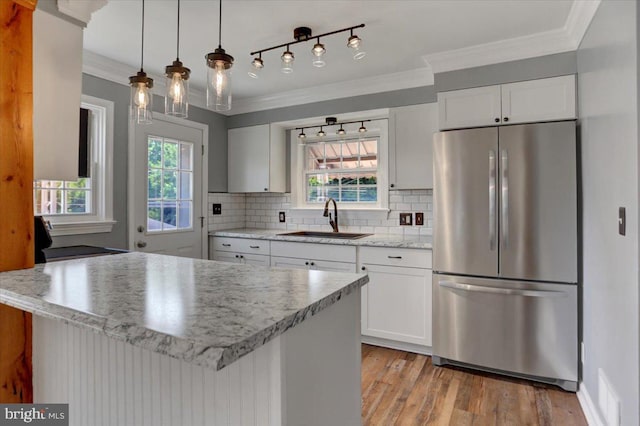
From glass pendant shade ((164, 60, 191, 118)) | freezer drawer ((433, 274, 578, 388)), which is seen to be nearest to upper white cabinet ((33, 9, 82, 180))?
glass pendant shade ((164, 60, 191, 118))

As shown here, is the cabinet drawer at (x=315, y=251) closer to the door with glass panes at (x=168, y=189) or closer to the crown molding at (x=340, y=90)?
the door with glass panes at (x=168, y=189)

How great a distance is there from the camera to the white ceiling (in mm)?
2102

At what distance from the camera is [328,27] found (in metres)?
2.33

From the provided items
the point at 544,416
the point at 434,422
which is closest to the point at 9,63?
the point at 434,422

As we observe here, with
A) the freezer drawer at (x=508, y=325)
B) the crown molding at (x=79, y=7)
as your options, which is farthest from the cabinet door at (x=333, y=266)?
the crown molding at (x=79, y=7)

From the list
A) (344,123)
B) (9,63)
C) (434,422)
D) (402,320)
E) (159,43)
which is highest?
(159,43)

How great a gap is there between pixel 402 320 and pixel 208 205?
92.6 inches

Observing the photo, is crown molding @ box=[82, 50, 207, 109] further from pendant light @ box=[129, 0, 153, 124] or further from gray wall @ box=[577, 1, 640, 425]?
gray wall @ box=[577, 1, 640, 425]

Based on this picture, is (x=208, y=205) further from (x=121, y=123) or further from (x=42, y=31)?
(x=42, y=31)

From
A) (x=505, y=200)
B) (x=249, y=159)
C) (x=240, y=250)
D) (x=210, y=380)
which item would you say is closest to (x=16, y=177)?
(x=210, y=380)

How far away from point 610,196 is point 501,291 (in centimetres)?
99

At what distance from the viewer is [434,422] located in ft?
6.57

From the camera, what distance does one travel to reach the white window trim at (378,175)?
11.9 ft

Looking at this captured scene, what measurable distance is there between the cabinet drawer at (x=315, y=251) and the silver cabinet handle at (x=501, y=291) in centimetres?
81
